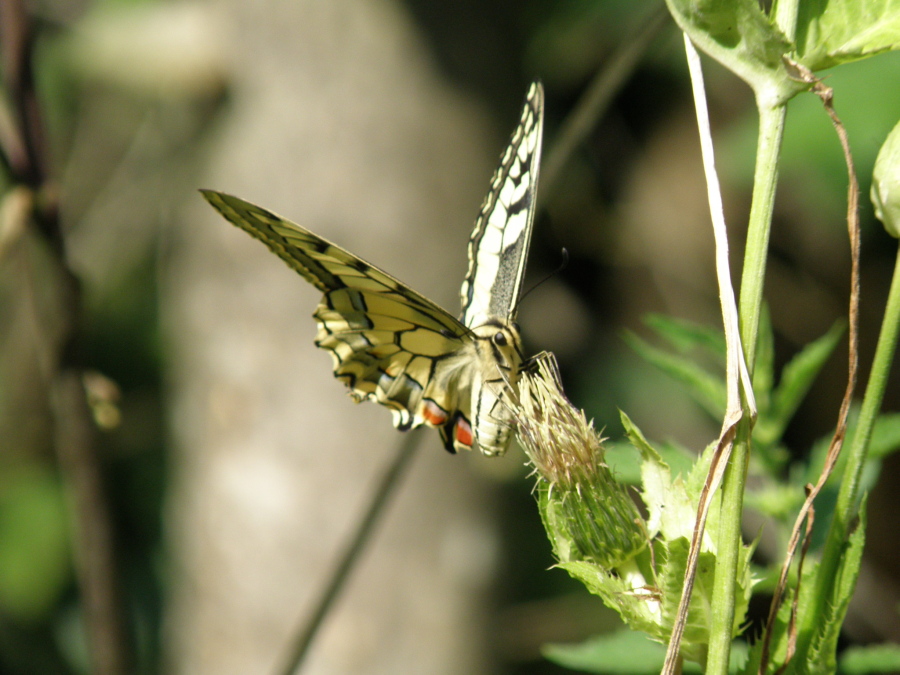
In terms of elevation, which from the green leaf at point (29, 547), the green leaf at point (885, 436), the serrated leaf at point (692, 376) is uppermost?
the green leaf at point (885, 436)

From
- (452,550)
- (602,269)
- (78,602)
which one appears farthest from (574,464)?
(78,602)

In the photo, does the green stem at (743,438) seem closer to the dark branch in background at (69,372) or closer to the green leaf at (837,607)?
the green leaf at (837,607)

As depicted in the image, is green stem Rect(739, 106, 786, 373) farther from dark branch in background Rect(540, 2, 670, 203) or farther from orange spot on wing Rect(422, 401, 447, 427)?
orange spot on wing Rect(422, 401, 447, 427)

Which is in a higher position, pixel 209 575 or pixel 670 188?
pixel 670 188

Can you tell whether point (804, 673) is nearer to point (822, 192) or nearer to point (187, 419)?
point (822, 192)

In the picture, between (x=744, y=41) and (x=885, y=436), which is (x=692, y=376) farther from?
(x=744, y=41)

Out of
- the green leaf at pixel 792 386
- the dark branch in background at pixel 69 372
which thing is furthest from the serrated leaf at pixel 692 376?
the dark branch in background at pixel 69 372

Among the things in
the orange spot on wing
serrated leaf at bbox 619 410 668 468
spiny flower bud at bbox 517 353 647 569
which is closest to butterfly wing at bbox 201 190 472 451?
the orange spot on wing
